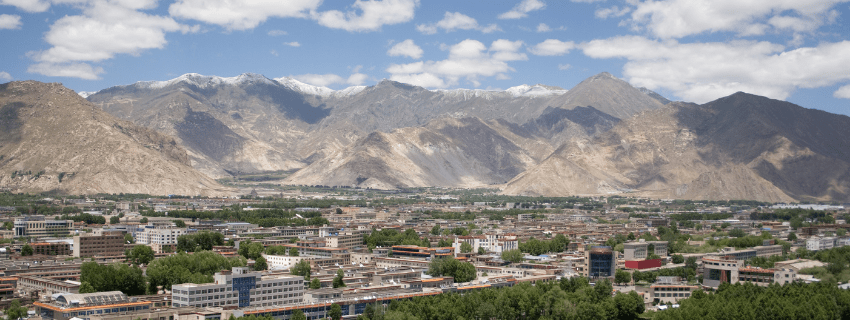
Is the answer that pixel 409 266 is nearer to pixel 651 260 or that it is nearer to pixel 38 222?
pixel 651 260

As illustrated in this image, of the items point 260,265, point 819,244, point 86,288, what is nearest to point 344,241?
point 260,265

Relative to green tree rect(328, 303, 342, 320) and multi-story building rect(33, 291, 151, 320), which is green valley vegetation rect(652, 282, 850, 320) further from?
multi-story building rect(33, 291, 151, 320)

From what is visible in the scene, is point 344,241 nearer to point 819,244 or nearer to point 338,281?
point 338,281

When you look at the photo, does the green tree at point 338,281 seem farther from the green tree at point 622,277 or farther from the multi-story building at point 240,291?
the green tree at point 622,277

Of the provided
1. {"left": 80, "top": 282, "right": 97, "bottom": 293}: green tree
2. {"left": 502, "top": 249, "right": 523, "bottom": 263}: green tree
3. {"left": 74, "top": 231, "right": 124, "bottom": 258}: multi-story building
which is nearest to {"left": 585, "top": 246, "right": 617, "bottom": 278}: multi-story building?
{"left": 502, "top": 249, "right": 523, "bottom": 263}: green tree

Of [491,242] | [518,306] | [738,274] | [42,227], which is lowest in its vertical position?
[518,306]

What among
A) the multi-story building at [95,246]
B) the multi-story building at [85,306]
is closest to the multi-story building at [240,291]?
the multi-story building at [85,306]

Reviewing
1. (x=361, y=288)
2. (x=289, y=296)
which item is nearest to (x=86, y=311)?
(x=289, y=296)

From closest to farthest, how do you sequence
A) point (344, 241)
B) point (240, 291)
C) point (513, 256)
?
point (240, 291) < point (513, 256) < point (344, 241)
